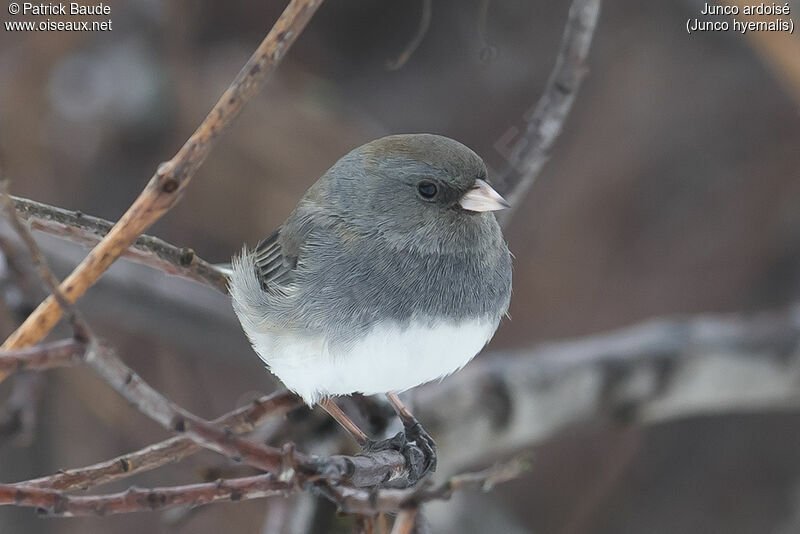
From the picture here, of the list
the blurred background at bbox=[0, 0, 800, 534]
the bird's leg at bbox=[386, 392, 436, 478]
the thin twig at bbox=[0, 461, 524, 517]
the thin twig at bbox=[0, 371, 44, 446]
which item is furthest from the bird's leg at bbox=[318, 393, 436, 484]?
the blurred background at bbox=[0, 0, 800, 534]

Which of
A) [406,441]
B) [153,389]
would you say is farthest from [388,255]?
[153,389]

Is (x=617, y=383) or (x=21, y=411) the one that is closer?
(x=21, y=411)

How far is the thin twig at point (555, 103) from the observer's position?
1.45 meters

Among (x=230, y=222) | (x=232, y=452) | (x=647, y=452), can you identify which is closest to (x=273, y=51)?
(x=232, y=452)

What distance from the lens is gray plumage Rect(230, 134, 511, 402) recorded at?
1322 mm

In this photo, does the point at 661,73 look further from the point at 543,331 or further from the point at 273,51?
the point at 273,51

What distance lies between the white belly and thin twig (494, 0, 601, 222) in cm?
38

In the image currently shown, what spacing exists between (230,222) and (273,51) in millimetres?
2271

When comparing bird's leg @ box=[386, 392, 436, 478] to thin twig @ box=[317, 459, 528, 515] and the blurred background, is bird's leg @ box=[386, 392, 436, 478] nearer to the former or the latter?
thin twig @ box=[317, 459, 528, 515]

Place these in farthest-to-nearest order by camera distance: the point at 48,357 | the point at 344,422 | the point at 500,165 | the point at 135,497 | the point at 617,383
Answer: the point at 500,165 < the point at 617,383 < the point at 344,422 < the point at 135,497 < the point at 48,357

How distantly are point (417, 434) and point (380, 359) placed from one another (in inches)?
9.8

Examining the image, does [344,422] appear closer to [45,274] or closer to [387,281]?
[387,281]

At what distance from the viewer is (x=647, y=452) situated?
3232 mm

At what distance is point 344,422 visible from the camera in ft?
4.79
